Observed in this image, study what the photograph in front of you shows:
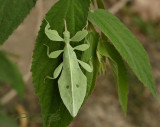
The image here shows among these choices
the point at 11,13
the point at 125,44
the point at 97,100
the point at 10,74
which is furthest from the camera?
the point at 97,100

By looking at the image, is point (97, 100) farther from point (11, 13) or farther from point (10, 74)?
point (11, 13)

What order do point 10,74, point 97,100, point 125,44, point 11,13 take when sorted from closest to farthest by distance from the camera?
point 11,13 < point 125,44 < point 10,74 < point 97,100

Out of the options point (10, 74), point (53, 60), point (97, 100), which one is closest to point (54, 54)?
point (53, 60)

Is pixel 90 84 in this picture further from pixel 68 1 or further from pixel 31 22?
pixel 31 22

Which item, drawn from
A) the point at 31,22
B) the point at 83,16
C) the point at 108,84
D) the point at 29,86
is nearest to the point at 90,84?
the point at 83,16

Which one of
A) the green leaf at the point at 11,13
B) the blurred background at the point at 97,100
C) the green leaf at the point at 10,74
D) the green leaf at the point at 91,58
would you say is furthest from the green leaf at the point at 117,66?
the blurred background at the point at 97,100

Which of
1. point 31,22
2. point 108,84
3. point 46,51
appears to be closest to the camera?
point 46,51

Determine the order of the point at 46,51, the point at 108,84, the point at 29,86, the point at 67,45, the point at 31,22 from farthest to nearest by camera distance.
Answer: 1. the point at 108,84
2. the point at 29,86
3. the point at 31,22
4. the point at 67,45
5. the point at 46,51
